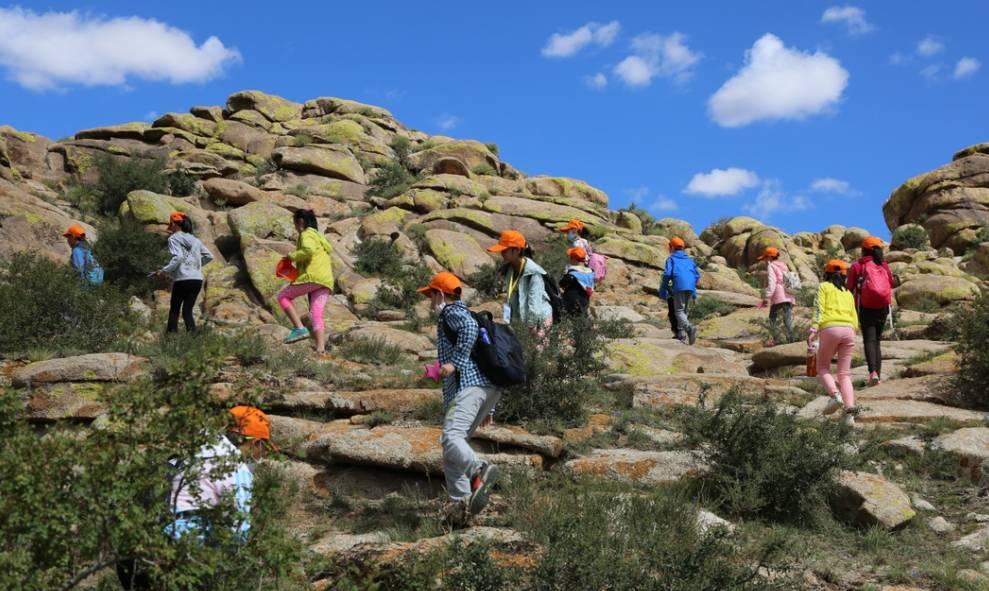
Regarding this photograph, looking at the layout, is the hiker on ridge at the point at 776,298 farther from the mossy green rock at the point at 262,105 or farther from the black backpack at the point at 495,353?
the mossy green rock at the point at 262,105

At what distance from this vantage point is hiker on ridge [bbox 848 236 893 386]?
37.8ft

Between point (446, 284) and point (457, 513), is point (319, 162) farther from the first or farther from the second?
point (457, 513)

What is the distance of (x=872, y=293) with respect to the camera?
11.5 metres

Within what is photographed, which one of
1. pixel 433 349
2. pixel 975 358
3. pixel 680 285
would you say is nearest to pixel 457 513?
pixel 975 358

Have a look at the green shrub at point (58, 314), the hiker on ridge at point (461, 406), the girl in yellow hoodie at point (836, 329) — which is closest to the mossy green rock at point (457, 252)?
the green shrub at point (58, 314)

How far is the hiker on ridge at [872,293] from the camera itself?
37.8ft

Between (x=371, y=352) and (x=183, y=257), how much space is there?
275cm

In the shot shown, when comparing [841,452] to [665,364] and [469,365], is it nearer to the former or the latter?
[469,365]

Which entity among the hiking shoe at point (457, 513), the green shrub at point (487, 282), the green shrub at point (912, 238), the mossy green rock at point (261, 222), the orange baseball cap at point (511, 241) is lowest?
the hiking shoe at point (457, 513)

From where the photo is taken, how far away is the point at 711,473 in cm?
773

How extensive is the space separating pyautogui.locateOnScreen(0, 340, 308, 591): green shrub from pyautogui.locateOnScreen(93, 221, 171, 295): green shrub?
1545 centimetres

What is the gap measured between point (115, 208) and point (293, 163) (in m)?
7.00

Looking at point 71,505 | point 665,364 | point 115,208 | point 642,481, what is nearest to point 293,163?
point 115,208

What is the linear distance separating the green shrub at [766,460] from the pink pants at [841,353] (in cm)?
207
